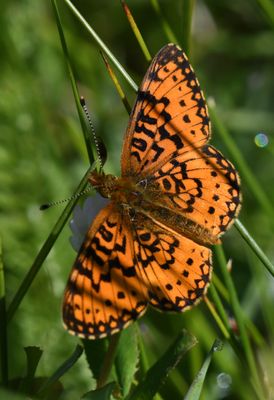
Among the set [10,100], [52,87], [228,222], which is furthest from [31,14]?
[228,222]

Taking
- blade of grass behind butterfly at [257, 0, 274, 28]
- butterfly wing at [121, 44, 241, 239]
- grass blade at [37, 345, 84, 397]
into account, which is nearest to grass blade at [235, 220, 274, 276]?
butterfly wing at [121, 44, 241, 239]

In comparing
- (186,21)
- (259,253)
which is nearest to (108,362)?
(259,253)

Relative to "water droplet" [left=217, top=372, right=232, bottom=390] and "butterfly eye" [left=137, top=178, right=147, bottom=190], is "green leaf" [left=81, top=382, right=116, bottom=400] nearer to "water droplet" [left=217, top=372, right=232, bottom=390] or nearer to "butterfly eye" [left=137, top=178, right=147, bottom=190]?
"butterfly eye" [left=137, top=178, right=147, bottom=190]

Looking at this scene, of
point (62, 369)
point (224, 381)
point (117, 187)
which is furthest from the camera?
point (224, 381)

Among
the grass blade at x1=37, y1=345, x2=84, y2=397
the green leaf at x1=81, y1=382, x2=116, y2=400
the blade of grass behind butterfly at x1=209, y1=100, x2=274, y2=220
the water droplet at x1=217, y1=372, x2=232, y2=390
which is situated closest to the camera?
the green leaf at x1=81, y1=382, x2=116, y2=400

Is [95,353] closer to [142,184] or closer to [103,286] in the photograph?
[103,286]
